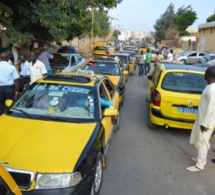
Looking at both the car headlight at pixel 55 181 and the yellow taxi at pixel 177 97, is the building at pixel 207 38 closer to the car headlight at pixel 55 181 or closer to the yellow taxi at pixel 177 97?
the yellow taxi at pixel 177 97

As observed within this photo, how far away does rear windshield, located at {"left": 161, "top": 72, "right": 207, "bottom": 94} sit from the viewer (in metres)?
6.54

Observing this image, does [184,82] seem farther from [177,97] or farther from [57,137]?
[57,137]

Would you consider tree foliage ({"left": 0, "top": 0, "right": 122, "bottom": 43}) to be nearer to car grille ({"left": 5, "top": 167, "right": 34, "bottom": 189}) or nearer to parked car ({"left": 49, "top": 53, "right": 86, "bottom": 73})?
parked car ({"left": 49, "top": 53, "right": 86, "bottom": 73})

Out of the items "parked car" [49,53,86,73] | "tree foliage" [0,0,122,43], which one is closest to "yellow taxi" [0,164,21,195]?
"tree foliage" [0,0,122,43]

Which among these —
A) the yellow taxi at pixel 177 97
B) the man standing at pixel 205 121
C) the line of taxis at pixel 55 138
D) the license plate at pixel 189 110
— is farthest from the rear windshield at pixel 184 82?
the line of taxis at pixel 55 138

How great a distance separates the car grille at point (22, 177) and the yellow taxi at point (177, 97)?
416cm

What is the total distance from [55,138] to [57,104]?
90 cm

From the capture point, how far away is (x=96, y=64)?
34.7 feet

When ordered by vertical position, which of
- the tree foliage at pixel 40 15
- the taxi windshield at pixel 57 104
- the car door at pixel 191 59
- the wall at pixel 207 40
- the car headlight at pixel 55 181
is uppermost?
the tree foliage at pixel 40 15

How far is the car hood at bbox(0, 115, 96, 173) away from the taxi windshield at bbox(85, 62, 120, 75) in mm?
6170

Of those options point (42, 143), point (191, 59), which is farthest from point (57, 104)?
point (191, 59)

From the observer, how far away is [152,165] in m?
4.98

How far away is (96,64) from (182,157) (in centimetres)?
600

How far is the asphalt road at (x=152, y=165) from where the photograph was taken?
4.18 meters
